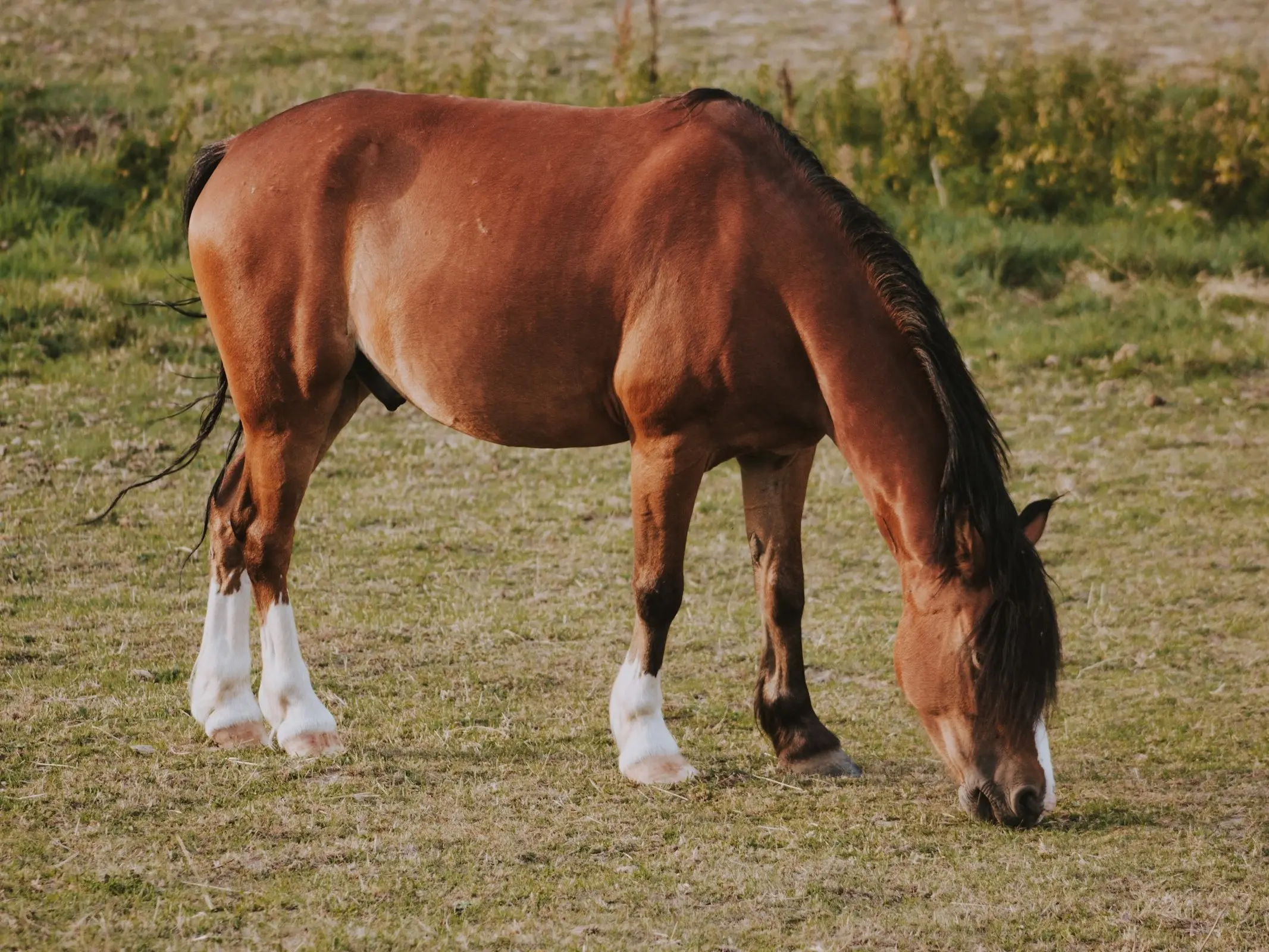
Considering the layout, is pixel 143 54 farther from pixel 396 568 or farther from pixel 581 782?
pixel 581 782

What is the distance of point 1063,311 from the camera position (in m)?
10.6

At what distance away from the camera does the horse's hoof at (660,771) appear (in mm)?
4754

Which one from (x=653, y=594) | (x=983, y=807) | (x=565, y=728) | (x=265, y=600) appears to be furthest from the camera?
(x=565, y=728)

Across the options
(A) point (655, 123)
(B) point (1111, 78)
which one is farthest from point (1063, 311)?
(A) point (655, 123)

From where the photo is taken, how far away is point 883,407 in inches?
176

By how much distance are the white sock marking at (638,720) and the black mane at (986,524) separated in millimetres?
1044

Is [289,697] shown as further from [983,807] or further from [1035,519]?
[1035,519]

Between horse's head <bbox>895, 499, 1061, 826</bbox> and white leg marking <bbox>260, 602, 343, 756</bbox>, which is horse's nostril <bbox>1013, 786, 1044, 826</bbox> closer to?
horse's head <bbox>895, 499, 1061, 826</bbox>

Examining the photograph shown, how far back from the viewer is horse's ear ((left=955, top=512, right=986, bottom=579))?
14.1 feet

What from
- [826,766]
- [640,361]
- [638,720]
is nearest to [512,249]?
[640,361]

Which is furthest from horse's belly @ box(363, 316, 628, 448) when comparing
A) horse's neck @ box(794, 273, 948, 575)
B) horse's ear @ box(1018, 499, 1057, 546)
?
horse's ear @ box(1018, 499, 1057, 546)

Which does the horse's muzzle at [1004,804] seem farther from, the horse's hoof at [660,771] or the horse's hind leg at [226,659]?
the horse's hind leg at [226,659]

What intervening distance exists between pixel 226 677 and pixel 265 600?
11.1 inches

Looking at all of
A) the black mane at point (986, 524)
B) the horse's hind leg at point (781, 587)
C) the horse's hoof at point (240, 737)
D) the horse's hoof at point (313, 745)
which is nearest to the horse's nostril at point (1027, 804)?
the black mane at point (986, 524)
